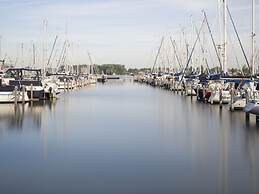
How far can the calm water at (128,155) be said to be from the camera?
14.3 m

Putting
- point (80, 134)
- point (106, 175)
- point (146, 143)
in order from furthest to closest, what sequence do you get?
point (80, 134), point (146, 143), point (106, 175)

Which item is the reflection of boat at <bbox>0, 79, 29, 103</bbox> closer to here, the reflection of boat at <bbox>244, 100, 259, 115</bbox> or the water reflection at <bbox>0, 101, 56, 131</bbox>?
the water reflection at <bbox>0, 101, 56, 131</bbox>

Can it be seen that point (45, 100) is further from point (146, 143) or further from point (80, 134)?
point (146, 143)

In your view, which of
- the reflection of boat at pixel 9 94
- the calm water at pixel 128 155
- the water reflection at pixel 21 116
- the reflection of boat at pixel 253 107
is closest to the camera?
the calm water at pixel 128 155

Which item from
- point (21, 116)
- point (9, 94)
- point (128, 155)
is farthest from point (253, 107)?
point (9, 94)

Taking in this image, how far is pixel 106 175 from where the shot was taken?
15625 millimetres

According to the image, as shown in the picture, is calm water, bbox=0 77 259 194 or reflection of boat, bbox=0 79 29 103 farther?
reflection of boat, bbox=0 79 29 103

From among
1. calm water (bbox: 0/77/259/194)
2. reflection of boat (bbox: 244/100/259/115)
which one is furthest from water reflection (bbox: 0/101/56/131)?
reflection of boat (bbox: 244/100/259/115)

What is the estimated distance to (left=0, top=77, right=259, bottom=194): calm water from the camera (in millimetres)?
14297

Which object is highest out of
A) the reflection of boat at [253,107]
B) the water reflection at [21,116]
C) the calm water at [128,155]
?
the reflection of boat at [253,107]

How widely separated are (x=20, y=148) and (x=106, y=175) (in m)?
6.90

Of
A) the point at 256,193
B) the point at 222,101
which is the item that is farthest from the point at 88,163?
the point at 222,101

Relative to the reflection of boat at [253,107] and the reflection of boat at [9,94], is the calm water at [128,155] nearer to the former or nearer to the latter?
the reflection of boat at [253,107]

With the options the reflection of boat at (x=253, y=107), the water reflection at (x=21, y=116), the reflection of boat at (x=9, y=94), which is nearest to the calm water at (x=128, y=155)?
the water reflection at (x=21, y=116)
